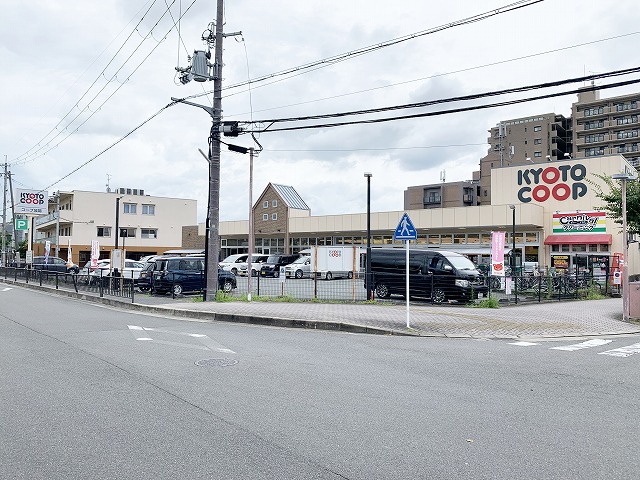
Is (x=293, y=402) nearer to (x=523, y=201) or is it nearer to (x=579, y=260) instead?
(x=579, y=260)

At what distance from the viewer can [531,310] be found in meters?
17.4

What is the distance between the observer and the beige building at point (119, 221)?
65.6 meters

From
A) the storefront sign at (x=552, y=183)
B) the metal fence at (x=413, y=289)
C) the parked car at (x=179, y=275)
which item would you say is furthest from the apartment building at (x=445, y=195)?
the parked car at (x=179, y=275)

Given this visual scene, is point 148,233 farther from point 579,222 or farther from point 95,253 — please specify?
point 579,222

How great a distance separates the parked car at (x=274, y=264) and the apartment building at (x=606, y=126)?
169 feet

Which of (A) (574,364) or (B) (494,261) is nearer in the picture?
(A) (574,364)

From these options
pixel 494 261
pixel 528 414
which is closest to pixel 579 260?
pixel 494 261

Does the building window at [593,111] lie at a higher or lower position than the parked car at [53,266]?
higher

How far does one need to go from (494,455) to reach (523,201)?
40272 millimetres

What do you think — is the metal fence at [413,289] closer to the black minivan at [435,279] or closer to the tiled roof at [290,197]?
the black minivan at [435,279]

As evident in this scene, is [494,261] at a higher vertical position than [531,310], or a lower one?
higher

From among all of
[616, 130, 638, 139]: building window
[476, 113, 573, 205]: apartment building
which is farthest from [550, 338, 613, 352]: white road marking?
[616, 130, 638, 139]: building window

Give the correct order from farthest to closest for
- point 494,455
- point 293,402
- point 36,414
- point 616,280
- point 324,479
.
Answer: point 616,280, point 293,402, point 36,414, point 494,455, point 324,479

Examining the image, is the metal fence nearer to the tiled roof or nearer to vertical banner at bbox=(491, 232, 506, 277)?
vertical banner at bbox=(491, 232, 506, 277)
